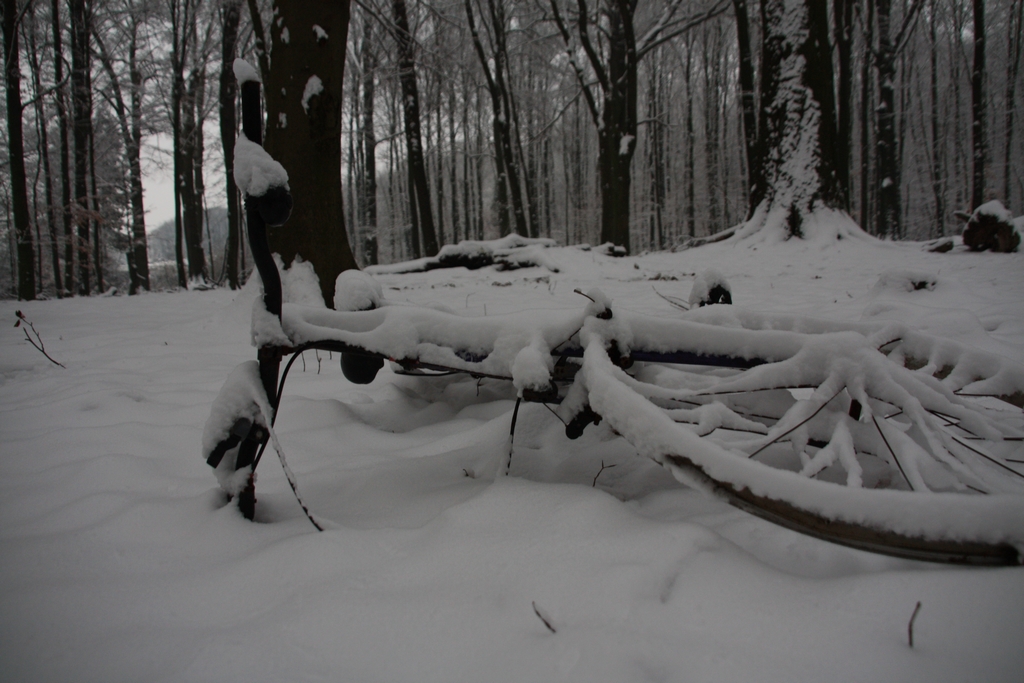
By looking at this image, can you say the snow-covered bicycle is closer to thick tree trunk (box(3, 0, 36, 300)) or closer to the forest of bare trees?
the forest of bare trees

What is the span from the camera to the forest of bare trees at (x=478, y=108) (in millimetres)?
6340

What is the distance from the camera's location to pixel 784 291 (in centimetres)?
440

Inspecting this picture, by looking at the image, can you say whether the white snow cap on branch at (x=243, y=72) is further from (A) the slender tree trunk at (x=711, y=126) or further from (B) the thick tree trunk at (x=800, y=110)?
(A) the slender tree trunk at (x=711, y=126)

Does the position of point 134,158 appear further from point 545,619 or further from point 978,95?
point 978,95

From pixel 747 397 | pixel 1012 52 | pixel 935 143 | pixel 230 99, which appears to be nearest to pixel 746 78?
pixel 230 99

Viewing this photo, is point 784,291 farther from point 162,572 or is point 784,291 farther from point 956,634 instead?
point 162,572

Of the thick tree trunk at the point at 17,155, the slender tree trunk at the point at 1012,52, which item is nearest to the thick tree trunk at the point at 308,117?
the thick tree trunk at the point at 17,155

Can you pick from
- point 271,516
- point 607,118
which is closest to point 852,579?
point 271,516

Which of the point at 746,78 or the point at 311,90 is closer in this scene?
the point at 311,90

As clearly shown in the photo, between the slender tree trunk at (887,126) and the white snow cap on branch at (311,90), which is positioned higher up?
the slender tree trunk at (887,126)

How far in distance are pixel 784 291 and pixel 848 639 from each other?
4373 mm

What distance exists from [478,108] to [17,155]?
56.4 ft

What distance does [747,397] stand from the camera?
1.30 metres

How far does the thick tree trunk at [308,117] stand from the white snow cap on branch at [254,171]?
2596 mm
